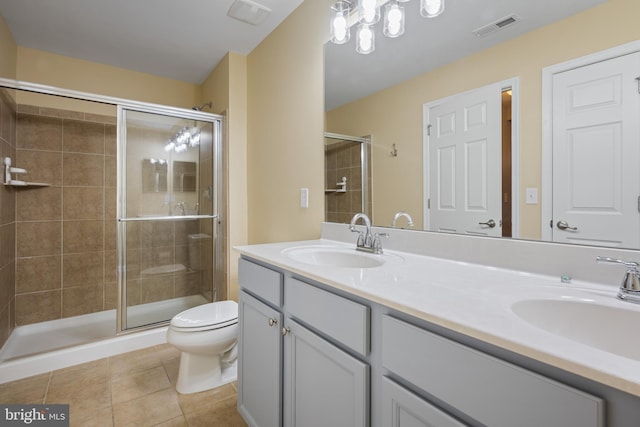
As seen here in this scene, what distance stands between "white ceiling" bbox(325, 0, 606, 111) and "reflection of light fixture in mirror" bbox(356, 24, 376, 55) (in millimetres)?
24

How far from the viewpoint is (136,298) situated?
2.50m

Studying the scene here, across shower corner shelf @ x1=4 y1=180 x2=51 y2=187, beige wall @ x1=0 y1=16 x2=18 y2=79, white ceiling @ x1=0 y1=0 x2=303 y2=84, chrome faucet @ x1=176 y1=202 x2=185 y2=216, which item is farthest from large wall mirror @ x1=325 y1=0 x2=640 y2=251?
shower corner shelf @ x1=4 y1=180 x2=51 y2=187

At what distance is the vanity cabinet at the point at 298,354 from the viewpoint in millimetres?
883

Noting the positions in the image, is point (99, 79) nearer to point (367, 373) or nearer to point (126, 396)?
point (126, 396)

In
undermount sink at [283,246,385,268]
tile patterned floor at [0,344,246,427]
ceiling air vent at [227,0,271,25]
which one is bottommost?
tile patterned floor at [0,344,246,427]

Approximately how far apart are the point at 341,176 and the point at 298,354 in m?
1.04

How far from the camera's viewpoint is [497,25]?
44.4 inches

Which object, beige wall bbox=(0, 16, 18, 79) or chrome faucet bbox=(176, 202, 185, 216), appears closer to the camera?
beige wall bbox=(0, 16, 18, 79)

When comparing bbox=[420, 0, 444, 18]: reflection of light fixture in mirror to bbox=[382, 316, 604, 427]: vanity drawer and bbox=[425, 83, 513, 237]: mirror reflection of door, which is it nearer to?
bbox=[425, 83, 513, 237]: mirror reflection of door

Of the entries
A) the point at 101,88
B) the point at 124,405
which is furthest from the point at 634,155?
the point at 101,88

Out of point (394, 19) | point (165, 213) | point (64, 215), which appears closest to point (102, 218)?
point (64, 215)

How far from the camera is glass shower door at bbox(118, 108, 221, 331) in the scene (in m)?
2.40

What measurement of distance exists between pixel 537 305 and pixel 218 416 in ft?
5.31

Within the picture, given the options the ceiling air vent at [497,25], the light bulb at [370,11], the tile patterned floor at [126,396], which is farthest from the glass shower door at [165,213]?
the ceiling air vent at [497,25]
